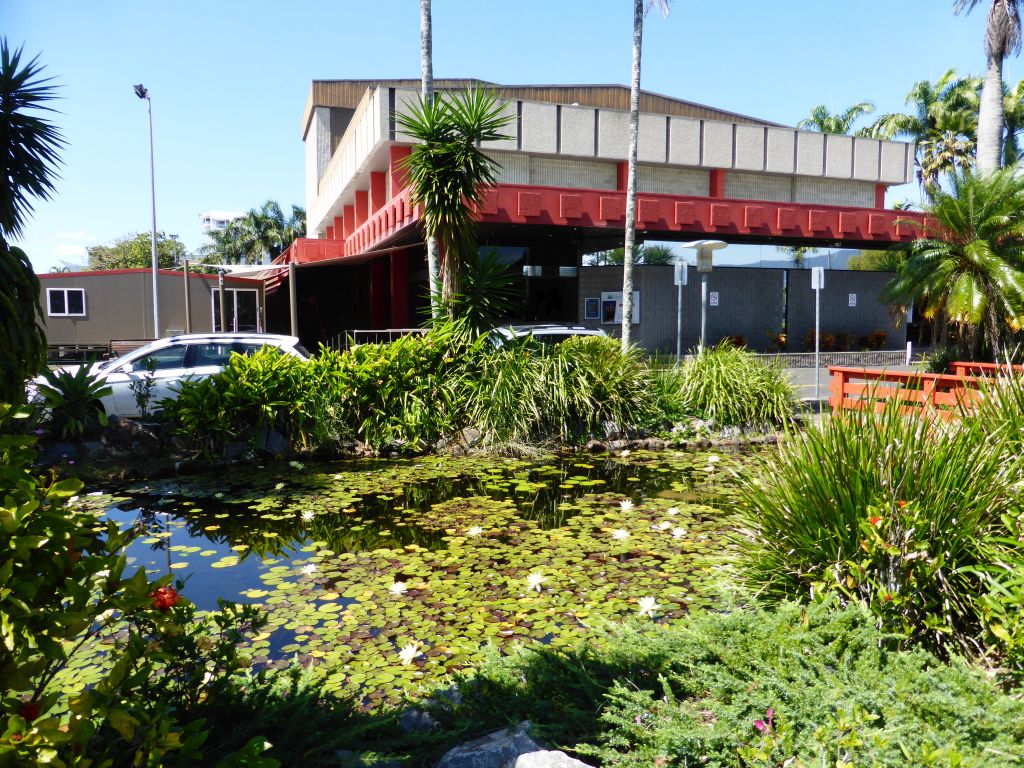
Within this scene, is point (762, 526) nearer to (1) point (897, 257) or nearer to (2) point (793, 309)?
(2) point (793, 309)

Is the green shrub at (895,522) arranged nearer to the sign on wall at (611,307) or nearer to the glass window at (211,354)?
the glass window at (211,354)

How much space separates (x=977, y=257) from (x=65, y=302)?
89.4 ft

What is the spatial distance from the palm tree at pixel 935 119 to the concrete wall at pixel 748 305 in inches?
622

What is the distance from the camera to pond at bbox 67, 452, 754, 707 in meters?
4.55

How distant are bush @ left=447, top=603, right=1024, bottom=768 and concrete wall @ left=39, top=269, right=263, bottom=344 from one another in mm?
25874

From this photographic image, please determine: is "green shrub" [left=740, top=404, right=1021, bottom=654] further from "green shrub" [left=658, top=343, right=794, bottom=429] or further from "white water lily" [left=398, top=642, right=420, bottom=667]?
"green shrub" [left=658, top=343, right=794, bottom=429]

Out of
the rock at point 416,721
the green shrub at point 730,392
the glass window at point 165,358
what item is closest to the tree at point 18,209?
the rock at point 416,721

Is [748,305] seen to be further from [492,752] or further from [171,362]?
[492,752]

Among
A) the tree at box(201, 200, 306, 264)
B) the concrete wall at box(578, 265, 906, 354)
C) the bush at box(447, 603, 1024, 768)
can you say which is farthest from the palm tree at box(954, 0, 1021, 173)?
the tree at box(201, 200, 306, 264)

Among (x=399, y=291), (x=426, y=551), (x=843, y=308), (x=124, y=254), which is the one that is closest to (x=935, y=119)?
(x=843, y=308)

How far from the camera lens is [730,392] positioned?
1189 cm

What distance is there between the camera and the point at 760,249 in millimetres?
26859

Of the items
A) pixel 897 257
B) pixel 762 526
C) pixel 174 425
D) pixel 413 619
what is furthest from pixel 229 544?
pixel 897 257

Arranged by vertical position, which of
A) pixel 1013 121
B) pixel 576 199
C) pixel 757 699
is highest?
pixel 1013 121
